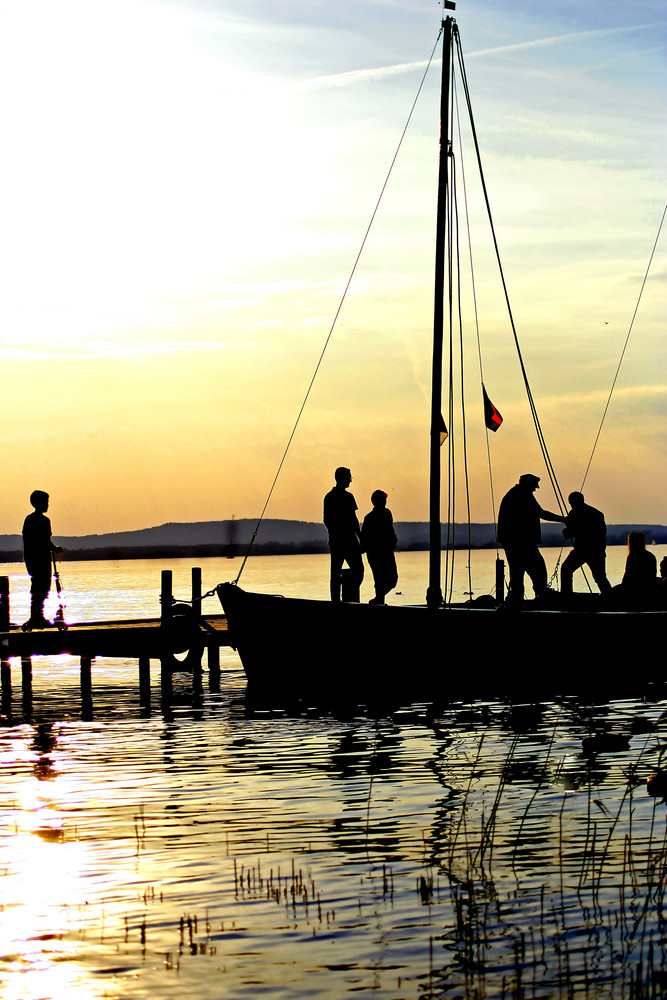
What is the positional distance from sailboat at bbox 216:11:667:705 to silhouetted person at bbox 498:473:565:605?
3.05ft

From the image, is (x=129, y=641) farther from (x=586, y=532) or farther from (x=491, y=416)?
(x=586, y=532)

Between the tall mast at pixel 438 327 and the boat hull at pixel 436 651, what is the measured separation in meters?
0.72

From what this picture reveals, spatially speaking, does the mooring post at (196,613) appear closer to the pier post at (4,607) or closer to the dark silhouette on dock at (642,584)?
the pier post at (4,607)

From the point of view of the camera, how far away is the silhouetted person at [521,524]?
19.1 metres

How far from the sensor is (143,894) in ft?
27.4

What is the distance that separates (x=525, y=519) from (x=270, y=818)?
30.5 ft

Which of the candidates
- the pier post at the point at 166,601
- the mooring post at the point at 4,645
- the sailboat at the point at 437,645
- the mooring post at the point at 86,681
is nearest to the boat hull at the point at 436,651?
the sailboat at the point at 437,645

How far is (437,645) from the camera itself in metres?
20.0

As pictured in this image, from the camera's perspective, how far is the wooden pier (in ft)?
66.4

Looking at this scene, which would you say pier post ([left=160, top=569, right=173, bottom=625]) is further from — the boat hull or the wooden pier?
the boat hull

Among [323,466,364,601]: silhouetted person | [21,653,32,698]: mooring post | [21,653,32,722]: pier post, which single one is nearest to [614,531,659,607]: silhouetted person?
[323,466,364,601]: silhouetted person

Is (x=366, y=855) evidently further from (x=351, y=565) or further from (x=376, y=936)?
(x=351, y=565)

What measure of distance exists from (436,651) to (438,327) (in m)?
5.26

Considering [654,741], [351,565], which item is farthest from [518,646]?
A: [654,741]
